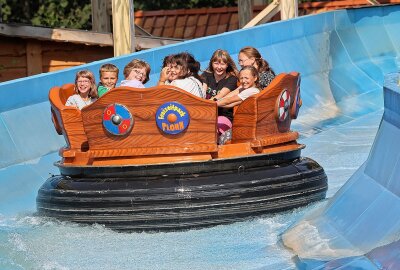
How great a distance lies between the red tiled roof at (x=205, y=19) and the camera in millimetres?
15789

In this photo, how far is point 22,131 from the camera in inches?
336

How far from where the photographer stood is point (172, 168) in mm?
6195

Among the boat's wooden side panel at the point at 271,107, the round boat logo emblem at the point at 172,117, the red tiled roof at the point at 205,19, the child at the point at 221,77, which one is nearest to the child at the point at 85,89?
the child at the point at 221,77

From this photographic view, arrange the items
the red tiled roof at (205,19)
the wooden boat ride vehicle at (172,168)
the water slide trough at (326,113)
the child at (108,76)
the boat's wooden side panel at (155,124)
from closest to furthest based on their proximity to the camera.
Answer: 1. the water slide trough at (326,113)
2. the wooden boat ride vehicle at (172,168)
3. the boat's wooden side panel at (155,124)
4. the child at (108,76)
5. the red tiled roof at (205,19)

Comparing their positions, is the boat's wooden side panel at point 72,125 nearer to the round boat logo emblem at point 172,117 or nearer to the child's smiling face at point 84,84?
the child's smiling face at point 84,84

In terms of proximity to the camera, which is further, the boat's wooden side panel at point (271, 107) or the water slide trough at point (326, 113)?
the boat's wooden side panel at point (271, 107)

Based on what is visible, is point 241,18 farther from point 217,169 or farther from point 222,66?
point 217,169

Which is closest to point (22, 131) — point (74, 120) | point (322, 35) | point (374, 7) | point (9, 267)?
point (74, 120)

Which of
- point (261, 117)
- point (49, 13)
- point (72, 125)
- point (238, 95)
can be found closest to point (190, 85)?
point (238, 95)

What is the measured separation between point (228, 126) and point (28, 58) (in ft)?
17.2

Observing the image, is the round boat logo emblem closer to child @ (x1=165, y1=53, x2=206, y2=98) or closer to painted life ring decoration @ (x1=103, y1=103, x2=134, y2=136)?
painted life ring decoration @ (x1=103, y1=103, x2=134, y2=136)

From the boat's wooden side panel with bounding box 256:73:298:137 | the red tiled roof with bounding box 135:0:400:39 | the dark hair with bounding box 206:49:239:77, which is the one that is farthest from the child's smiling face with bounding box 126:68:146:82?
the red tiled roof with bounding box 135:0:400:39

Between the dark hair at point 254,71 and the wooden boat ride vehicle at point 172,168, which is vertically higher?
the dark hair at point 254,71

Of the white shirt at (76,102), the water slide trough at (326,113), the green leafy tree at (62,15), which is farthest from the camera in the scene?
the green leafy tree at (62,15)
